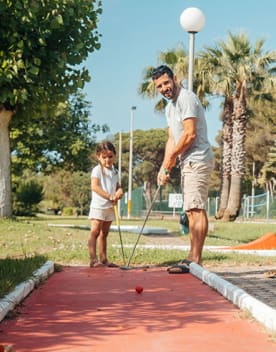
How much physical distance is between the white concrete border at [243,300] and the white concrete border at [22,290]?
1.46m

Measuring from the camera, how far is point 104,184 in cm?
784

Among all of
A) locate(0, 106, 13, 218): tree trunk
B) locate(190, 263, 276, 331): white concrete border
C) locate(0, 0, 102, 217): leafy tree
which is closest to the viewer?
locate(190, 263, 276, 331): white concrete border

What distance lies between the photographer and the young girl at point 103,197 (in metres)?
7.71

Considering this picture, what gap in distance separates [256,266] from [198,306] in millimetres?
3483

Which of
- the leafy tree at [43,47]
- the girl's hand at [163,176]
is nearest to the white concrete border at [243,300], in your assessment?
the girl's hand at [163,176]

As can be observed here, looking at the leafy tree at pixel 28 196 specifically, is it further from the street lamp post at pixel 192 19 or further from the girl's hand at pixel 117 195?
the girl's hand at pixel 117 195

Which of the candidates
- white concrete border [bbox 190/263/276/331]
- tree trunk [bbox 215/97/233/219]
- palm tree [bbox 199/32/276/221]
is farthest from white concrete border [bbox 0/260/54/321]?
tree trunk [bbox 215/97/233/219]

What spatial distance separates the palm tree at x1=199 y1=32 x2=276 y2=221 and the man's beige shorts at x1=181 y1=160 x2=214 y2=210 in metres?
20.7

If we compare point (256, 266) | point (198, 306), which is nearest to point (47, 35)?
point (256, 266)

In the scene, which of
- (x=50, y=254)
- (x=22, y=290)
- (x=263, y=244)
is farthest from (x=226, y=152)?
(x=22, y=290)

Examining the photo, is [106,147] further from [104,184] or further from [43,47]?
[43,47]

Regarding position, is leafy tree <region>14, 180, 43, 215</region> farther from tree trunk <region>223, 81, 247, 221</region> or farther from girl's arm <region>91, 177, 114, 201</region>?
girl's arm <region>91, 177, 114, 201</region>

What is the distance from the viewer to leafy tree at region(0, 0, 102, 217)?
1105 cm

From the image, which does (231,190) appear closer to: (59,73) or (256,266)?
(59,73)
